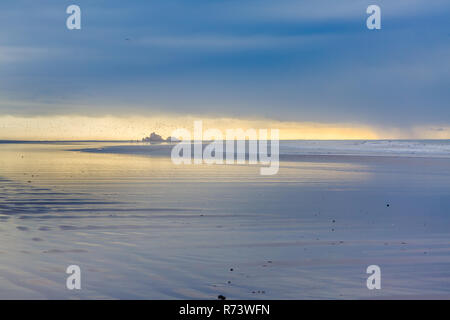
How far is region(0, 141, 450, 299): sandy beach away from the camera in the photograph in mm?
7652

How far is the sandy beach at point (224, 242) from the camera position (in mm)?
7652

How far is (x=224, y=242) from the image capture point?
10625 millimetres

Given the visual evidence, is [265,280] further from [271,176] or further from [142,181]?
[271,176]

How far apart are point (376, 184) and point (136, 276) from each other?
53.7 ft

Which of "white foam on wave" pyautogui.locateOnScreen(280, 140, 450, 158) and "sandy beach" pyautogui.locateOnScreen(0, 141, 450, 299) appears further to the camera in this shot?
"white foam on wave" pyautogui.locateOnScreen(280, 140, 450, 158)

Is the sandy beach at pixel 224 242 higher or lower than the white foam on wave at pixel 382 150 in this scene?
lower

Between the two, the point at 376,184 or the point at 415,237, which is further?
the point at 376,184

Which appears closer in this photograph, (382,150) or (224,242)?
(224,242)

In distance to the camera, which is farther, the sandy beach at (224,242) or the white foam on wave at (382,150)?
the white foam on wave at (382,150)
